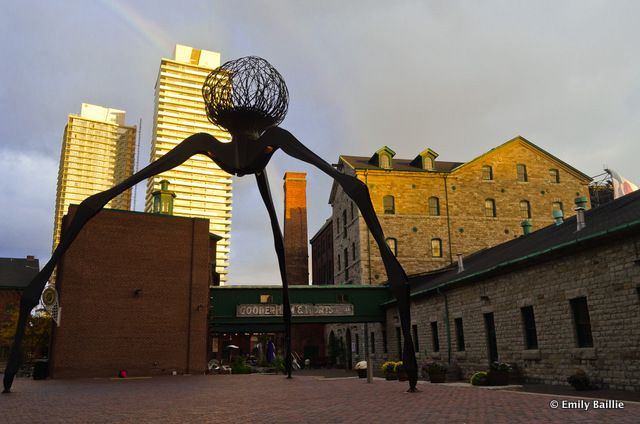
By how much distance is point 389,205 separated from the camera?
130 ft

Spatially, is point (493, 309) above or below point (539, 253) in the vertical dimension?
below

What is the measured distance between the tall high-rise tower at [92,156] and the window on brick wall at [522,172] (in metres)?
122

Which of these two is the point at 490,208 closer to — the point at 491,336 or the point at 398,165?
the point at 398,165

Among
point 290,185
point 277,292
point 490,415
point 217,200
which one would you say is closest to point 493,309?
point 490,415

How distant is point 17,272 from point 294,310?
33.9 m

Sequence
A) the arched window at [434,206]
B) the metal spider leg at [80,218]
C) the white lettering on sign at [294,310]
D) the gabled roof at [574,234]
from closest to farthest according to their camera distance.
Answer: the metal spider leg at [80,218] → the gabled roof at [574,234] → the white lettering on sign at [294,310] → the arched window at [434,206]

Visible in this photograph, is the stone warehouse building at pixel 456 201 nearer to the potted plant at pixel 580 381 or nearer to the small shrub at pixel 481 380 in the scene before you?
the small shrub at pixel 481 380

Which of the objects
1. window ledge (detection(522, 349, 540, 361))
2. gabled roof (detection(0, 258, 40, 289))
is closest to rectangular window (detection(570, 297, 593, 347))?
window ledge (detection(522, 349, 540, 361))

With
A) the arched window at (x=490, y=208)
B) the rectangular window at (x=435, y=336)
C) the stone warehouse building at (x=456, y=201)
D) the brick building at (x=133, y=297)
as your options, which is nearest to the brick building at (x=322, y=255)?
the stone warehouse building at (x=456, y=201)

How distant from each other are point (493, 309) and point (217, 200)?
132406 mm

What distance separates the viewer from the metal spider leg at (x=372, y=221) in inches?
385

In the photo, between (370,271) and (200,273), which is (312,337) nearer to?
(370,271)

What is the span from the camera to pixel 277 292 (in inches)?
1210

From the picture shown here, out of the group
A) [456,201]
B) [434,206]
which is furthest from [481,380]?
[456,201]
